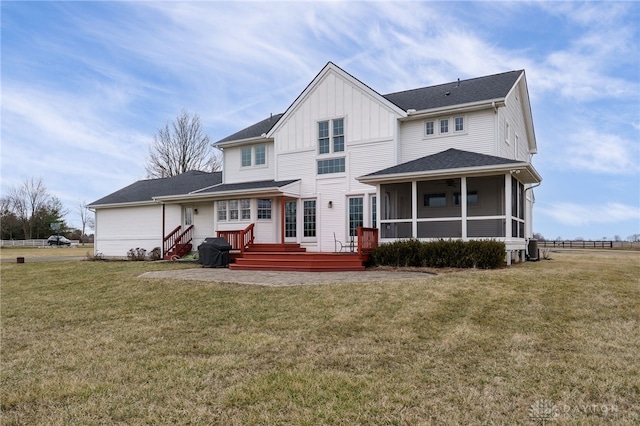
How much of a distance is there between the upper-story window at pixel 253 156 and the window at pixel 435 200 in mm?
8029

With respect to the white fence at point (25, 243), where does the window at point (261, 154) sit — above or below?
above

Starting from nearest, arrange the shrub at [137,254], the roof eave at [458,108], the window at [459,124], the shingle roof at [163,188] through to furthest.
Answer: the roof eave at [458,108]
the window at [459,124]
the shrub at [137,254]
the shingle roof at [163,188]

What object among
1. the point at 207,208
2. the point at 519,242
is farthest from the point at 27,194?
the point at 519,242

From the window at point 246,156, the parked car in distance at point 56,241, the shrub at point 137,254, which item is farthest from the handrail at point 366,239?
the parked car in distance at point 56,241

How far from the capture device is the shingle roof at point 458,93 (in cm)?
1585

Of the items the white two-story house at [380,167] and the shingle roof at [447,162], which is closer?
the shingle roof at [447,162]

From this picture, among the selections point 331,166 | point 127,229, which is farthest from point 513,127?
point 127,229

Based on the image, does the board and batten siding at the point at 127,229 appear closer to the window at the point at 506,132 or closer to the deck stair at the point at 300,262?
the deck stair at the point at 300,262

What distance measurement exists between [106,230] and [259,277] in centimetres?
1811

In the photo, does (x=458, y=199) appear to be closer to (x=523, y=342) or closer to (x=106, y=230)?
(x=523, y=342)

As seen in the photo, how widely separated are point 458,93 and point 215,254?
11676 mm

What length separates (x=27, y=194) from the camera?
66125 mm

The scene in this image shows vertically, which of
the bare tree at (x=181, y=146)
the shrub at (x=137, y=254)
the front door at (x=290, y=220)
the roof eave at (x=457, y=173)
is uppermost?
the bare tree at (x=181, y=146)

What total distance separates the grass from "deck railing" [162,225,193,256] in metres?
11.4
